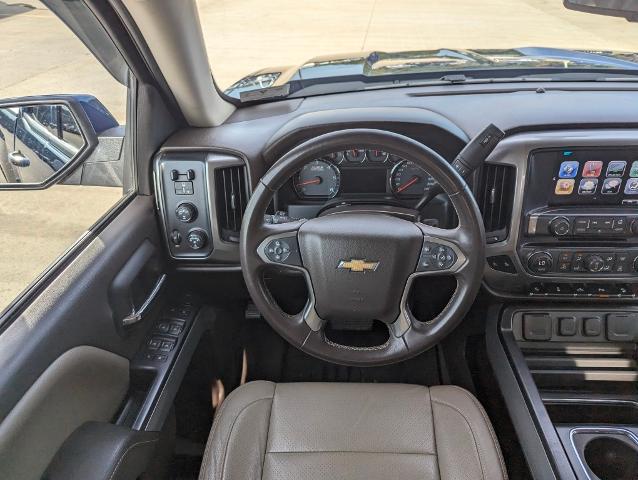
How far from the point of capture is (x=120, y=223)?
1.83m

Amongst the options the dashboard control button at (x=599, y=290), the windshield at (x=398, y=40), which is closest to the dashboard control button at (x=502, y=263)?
the dashboard control button at (x=599, y=290)

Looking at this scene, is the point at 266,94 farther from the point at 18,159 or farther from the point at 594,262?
the point at 594,262

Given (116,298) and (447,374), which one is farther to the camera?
(447,374)

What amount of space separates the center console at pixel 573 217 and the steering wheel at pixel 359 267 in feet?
1.47

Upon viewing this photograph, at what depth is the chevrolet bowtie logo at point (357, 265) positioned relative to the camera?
1562 mm

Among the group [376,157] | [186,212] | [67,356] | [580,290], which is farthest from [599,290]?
[67,356]

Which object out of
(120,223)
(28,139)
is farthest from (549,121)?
(28,139)

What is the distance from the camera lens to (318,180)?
195cm

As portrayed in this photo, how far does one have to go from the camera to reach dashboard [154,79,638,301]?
6.03 feet

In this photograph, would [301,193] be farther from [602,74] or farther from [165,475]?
[602,74]

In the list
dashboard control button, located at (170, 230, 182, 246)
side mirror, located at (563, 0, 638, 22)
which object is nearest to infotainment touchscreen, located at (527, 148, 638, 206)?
side mirror, located at (563, 0, 638, 22)

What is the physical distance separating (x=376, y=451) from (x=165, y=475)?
2.26ft

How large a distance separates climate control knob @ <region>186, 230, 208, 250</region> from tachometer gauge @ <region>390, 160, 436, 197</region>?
695 mm

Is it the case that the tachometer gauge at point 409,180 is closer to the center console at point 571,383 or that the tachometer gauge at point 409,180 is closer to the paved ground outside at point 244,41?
the center console at point 571,383
